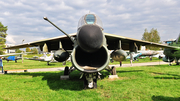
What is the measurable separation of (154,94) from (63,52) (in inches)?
196

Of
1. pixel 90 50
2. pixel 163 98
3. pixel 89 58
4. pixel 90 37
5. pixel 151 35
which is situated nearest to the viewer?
pixel 90 37

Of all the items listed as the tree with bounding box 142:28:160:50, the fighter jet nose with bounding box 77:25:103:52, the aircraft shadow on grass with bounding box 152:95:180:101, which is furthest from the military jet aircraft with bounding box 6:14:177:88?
the tree with bounding box 142:28:160:50

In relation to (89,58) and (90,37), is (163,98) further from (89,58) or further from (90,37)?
(90,37)

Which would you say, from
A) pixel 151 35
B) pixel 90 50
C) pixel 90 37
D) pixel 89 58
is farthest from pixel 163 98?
pixel 151 35

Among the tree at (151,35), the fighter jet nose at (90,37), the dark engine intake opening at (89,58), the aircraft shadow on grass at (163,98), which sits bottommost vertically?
the aircraft shadow on grass at (163,98)

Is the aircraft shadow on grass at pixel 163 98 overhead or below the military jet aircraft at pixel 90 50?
below

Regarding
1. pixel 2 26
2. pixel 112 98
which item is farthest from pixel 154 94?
pixel 2 26

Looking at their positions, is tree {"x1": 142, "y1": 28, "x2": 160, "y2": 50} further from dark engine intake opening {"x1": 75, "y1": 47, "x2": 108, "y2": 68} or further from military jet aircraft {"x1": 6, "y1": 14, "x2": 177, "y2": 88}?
dark engine intake opening {"x1": 75, "y1": 47, "x2": 108, "y2": 68}

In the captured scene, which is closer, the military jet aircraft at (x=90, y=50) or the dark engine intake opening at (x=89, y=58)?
the military jet aircraft at (x=90, y=50)

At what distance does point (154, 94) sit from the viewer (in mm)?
4957

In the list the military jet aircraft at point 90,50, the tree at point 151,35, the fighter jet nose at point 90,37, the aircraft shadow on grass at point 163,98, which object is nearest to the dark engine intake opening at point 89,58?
the military jet aircraft at point 90,50

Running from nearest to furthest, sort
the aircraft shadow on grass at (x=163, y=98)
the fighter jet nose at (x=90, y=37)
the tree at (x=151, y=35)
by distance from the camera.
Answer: the fighter jet nose at (x=90, y=37), the aircraft shadow on grass at (x=163, y=98), the tree at (x=151, y=35)

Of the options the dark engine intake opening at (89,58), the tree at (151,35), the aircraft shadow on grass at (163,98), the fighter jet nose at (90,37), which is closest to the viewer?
the fighter jet nose at (90,37)

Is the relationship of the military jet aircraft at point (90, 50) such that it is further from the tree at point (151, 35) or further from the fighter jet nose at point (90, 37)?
the tree at point (151, 35)
